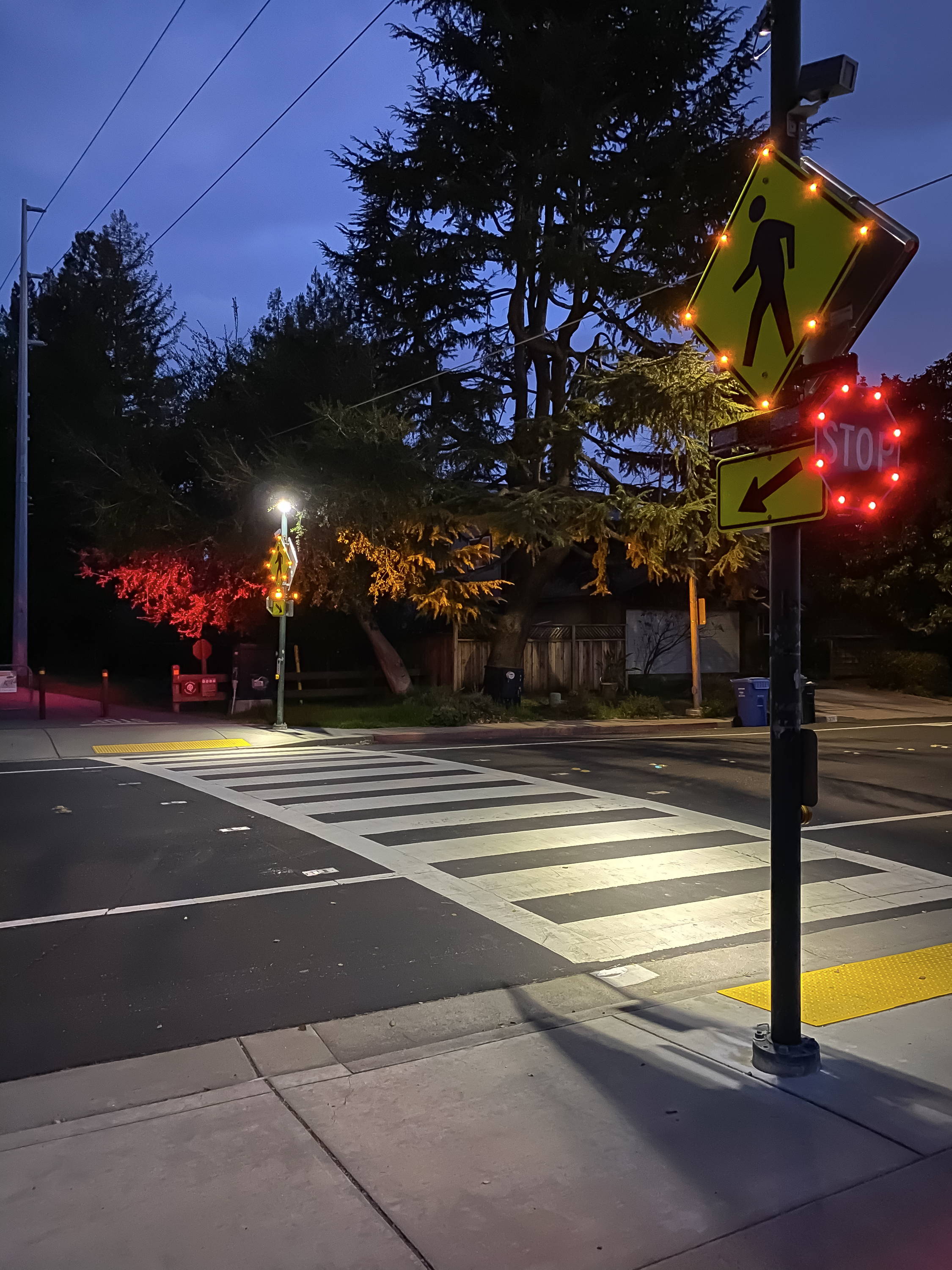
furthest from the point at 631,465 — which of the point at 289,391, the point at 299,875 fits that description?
the point at 299,875

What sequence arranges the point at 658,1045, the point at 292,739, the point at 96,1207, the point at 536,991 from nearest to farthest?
the point at 96,1207, the point at 658,1045, the point at 536,991, the point at 292,739

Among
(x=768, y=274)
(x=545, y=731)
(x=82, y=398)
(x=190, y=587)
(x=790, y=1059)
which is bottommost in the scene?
(x=790, y=1059)

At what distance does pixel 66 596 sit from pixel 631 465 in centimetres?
2215

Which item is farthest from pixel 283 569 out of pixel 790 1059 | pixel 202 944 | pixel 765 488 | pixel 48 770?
pixel 790 1059

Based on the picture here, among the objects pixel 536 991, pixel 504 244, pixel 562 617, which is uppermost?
pixel 504 244

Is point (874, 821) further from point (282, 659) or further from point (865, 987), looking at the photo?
point (282, 659)

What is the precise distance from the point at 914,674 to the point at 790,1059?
2763 cm

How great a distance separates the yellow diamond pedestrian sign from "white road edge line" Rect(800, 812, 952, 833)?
6208 mm

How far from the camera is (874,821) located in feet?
35.5

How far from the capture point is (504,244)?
23234 millimetres

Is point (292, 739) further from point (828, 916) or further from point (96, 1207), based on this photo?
point (96, 1207)

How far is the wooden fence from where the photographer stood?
2586 centimetres

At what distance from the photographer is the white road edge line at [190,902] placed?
7.09 meters

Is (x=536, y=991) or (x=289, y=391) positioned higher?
(x=289, y=391)
